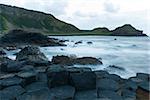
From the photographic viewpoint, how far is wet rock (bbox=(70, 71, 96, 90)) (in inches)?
314

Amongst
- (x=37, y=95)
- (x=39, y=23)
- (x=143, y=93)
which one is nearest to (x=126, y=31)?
(x=39, y=23)

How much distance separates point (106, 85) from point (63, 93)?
5.03 feet

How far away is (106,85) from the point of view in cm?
859

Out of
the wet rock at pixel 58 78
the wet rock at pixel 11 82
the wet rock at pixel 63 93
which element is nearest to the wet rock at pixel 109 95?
the wet rock at pixel 63 93

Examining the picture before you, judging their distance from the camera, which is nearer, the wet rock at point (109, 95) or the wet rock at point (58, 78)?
the wet rock at point (109, 95)

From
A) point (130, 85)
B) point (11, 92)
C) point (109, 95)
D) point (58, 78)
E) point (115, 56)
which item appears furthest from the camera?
point (115, 56)

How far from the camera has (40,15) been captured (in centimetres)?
16200

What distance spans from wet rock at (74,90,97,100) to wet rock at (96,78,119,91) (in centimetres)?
55

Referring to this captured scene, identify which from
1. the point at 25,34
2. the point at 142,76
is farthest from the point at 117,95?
the point at 25,34

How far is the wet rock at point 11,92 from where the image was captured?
7.64 m

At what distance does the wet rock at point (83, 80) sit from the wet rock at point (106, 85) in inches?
14.2

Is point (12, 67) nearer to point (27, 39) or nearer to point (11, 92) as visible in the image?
point (11, 92)

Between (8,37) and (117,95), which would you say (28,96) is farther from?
(8,37)

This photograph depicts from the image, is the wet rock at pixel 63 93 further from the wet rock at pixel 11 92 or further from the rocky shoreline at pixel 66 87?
the wet rock at pixel 11 92
